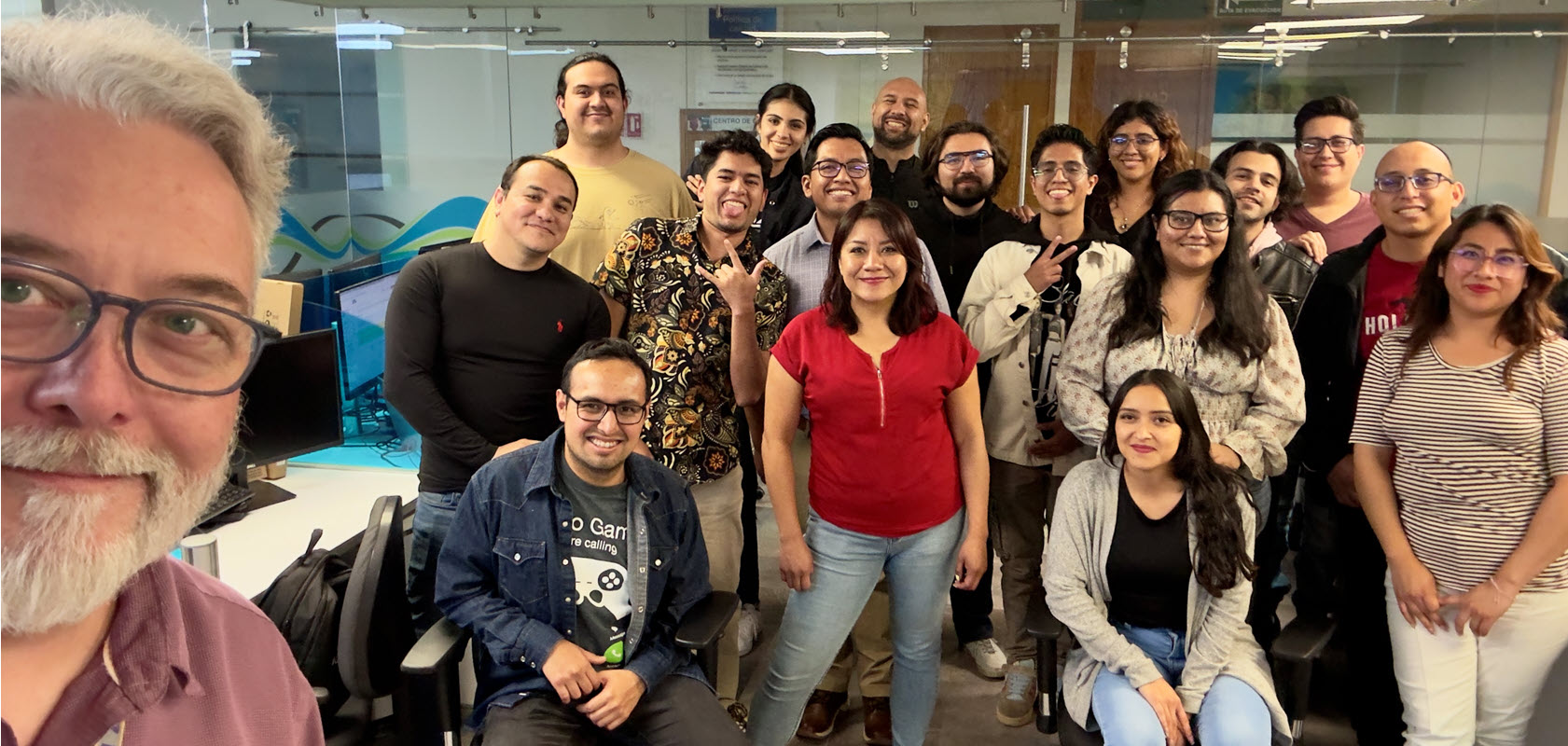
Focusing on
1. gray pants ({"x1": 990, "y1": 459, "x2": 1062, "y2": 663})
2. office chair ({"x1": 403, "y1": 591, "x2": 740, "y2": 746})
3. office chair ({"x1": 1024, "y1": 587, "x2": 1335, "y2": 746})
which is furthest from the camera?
gray pants ({"x1": 990, "y1": 459, "x2": 1062, "y2": 663})

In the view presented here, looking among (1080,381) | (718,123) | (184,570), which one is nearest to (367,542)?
(184,570)

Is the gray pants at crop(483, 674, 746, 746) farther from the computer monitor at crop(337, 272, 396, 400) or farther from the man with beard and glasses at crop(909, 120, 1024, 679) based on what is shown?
the computer monitor at crop(337, 272, 396, 400)

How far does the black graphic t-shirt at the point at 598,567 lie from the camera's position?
1993 millimetres

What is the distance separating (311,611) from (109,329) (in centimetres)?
178

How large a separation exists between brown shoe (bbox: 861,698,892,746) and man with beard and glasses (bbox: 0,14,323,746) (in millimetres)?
2121

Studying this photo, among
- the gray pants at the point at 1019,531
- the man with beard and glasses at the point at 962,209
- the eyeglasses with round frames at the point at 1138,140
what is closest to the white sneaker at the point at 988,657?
the man with beard and glasses at the point at 962,209

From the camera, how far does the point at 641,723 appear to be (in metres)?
1.94

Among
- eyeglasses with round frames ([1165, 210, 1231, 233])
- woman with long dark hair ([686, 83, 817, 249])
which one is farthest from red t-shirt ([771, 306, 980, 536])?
woman with long dark hair ([686, 83, 817, 249])

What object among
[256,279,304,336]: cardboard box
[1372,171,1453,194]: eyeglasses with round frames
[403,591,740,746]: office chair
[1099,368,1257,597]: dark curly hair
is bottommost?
[403,591,740,746]: office chair

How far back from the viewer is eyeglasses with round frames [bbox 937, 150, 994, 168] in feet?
9.01

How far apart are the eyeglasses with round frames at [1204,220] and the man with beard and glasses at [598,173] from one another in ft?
4.77

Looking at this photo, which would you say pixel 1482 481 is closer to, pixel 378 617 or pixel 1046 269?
pixel 1046 269

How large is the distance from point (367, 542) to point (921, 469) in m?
1.22

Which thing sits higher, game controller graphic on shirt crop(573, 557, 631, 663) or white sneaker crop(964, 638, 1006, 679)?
game controller graphic on shirt crop(573, 557, 631, 663)
